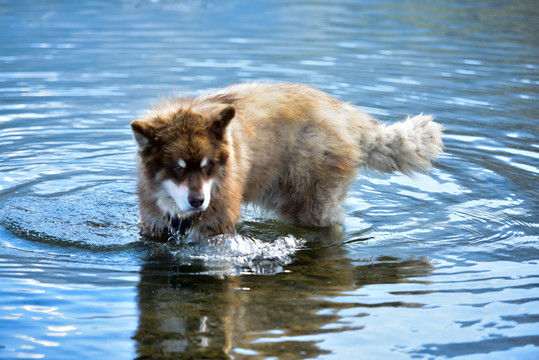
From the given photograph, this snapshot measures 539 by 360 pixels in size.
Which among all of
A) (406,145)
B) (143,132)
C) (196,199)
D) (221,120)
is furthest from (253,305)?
(406,145)

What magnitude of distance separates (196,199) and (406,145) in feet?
9.12

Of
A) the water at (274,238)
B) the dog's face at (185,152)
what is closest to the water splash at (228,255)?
the water at (274,238)

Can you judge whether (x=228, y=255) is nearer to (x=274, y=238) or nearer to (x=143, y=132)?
(x=274, y=238)

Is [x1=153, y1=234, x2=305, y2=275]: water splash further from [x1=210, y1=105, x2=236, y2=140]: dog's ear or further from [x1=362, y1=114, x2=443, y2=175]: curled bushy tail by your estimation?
[x1=362, y1=114, x2=443, y2=175]: curled bushy tail

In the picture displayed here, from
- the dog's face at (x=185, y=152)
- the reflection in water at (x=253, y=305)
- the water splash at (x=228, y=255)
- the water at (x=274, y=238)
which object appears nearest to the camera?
the reflection in water at (x=253, y=305)

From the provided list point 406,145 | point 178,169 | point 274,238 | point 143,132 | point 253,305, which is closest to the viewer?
point 253,305

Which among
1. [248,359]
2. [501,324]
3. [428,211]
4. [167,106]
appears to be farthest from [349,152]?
Result: [248,359]

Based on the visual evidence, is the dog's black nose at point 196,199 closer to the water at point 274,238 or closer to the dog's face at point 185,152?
the dog's face at point 185,152

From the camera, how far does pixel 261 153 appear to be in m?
7.31

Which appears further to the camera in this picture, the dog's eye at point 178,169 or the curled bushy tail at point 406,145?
the curled bushy tail at point 406,145

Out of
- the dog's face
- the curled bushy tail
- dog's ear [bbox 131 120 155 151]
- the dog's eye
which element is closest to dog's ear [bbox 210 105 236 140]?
the dog's face

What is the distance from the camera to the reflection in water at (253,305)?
5.24 meters

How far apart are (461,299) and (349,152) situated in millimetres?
2195

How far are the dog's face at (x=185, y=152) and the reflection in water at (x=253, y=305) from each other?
2.40 feet
